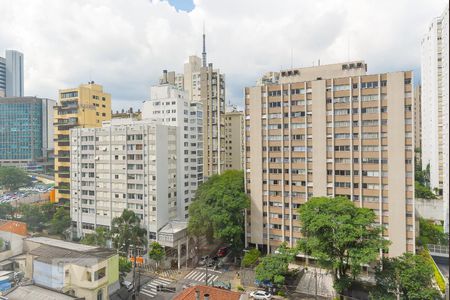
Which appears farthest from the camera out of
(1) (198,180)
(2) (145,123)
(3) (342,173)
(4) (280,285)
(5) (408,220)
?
(1) (198,180)

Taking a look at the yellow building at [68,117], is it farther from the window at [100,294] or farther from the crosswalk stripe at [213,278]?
the window at [100,294]

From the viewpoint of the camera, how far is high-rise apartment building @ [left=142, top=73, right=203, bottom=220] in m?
9.84

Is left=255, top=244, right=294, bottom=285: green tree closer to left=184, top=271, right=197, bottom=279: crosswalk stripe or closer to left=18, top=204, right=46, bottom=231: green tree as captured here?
left=184, top=271, right=197, bottom=279: crosswalk stripe

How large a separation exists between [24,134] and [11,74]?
1458mm

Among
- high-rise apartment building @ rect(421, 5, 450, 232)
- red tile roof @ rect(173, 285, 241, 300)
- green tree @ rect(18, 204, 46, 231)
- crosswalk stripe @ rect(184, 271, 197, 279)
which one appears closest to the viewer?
green tree @ rect(18, 204, 46, 231)

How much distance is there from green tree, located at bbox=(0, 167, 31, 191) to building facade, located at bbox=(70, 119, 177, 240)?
4549mm

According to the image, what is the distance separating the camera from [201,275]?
7.25 meters

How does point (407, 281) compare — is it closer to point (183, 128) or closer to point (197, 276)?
point (197, 276)

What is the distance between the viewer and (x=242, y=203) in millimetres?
7930

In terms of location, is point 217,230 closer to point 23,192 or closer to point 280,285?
point 280,285

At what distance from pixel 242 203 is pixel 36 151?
4.86m

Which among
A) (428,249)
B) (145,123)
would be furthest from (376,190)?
(145,123)

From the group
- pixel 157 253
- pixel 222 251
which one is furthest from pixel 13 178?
pixel 222 251

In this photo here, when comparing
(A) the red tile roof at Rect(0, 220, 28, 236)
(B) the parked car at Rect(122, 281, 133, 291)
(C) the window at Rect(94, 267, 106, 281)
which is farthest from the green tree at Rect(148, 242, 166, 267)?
(A) the red tile roof at Rect(0, 220, 28, 236)
